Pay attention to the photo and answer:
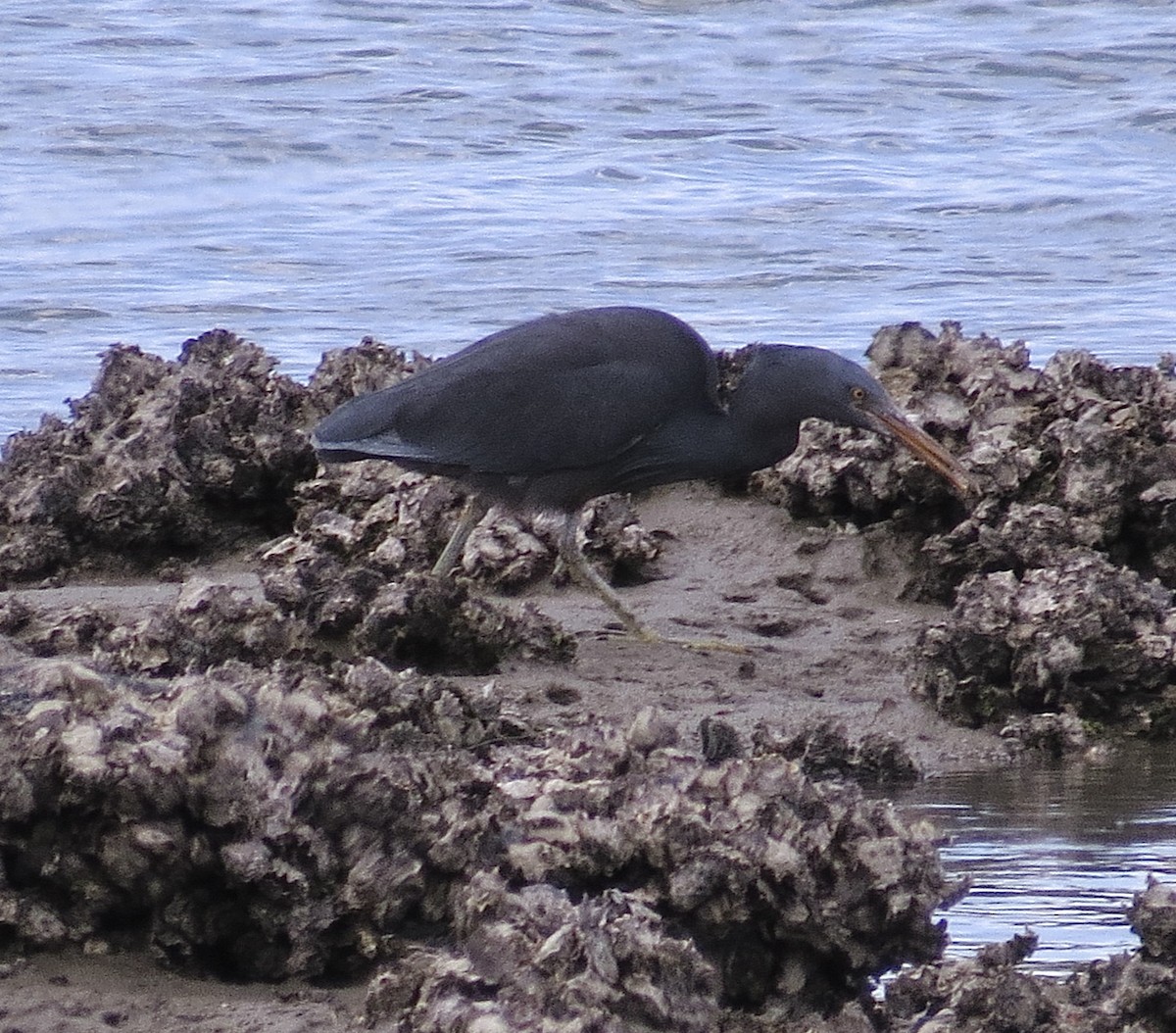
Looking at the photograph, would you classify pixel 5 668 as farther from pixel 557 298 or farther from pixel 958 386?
pixel 557 298

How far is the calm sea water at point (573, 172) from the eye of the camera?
11.1 meters

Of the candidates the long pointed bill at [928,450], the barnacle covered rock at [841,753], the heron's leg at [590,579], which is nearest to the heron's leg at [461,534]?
the heron's leg at [590,579]

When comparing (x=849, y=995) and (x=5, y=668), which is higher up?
(x=5, y=668)

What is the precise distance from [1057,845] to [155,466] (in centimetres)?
336

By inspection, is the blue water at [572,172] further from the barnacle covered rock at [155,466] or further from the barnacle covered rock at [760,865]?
the barnacle covered rock at [760,865]

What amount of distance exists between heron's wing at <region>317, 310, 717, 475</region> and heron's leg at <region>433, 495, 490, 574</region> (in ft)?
0.41

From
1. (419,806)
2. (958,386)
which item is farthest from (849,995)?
(958,386)

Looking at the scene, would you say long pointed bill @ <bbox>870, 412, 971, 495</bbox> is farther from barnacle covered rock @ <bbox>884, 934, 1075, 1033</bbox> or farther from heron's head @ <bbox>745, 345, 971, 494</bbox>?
barnacle covered rock @ <bbox>884, 934, 1075, 1033</bbox>

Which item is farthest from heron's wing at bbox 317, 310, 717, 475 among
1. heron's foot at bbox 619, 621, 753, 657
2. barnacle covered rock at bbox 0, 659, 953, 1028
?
barnacle covered rock at bbox 0, 659, 953, 1028

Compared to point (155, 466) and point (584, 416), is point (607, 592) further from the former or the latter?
point (155, 466)

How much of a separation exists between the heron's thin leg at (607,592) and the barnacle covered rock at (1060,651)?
746 millimetres

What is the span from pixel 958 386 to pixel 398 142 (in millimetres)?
8273

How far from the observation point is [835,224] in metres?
12.7

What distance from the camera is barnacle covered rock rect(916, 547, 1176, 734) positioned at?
550cm
